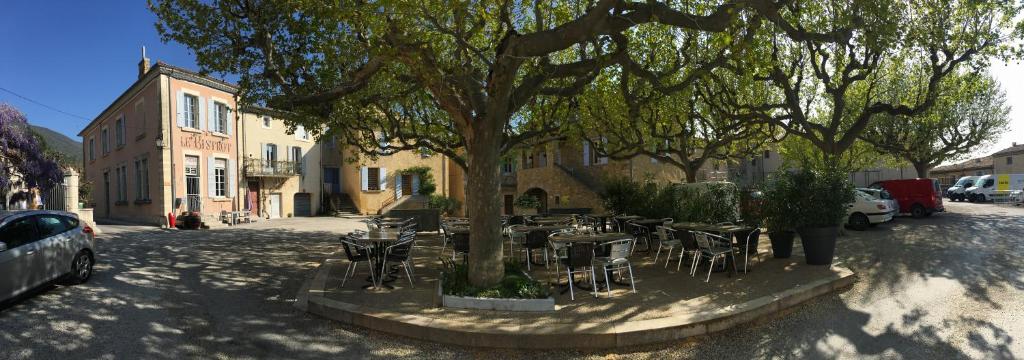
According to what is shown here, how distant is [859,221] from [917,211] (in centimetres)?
608

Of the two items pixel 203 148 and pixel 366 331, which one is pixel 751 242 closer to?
pixel 366 331

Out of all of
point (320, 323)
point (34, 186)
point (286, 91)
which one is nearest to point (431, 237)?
point (286, 91)

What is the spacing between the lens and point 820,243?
7758 millimetres

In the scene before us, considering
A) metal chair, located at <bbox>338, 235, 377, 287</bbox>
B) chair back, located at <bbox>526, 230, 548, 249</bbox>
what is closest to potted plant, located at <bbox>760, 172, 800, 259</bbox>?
chair back, located at <bbox>526, 230, 548, 249</bbox>

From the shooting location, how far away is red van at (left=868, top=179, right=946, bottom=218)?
17984 mm

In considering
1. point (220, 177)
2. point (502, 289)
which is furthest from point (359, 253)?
point (220, 177)

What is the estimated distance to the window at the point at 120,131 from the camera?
963 inches

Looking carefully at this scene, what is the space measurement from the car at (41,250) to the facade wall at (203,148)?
42.2 ft

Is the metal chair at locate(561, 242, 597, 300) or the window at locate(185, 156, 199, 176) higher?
the window at locate(185, 156, 199, 176)

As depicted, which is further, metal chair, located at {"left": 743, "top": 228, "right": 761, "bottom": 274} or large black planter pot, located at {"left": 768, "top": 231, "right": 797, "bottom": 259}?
large black planter pot, located at {"left": 768, "top": 231, "right": 797, "bottom": 259}

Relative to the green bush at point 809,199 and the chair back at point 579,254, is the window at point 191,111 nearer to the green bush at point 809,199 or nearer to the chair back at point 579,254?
the chair back at point 579,254

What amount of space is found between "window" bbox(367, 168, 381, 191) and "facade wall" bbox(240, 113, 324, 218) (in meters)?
2.91

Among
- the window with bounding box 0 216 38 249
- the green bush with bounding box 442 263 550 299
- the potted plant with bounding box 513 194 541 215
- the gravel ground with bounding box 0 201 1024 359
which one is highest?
the window with bounding box 0 216 38 249

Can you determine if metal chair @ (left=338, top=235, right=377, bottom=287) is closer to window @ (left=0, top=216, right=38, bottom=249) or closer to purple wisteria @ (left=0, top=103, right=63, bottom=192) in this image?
window @ (left=0, top=216, right=38, bottom=249)
